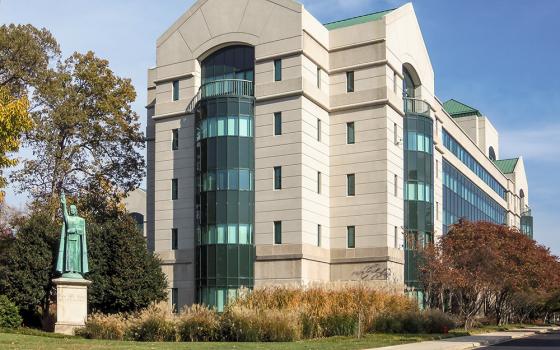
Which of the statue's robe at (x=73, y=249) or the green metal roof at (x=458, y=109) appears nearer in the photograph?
the statue's robe at (x=73, y=249)

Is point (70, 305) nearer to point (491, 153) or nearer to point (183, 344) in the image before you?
point (183, 344)

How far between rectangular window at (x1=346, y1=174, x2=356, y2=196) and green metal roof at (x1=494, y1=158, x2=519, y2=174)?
61188mm

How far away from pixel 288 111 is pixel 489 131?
58815mm

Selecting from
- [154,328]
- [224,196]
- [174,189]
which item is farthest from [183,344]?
[174,189]

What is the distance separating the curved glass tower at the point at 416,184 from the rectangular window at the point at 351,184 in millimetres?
4619

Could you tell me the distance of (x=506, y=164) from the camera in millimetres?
111500

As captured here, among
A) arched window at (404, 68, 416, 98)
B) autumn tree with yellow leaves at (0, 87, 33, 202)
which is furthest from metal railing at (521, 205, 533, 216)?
autumn tree with yellow leaves at (0, 87, 33, 202)

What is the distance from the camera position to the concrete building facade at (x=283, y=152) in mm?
50219

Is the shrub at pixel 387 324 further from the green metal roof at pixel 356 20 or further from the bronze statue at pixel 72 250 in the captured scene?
the green metal roof at pixel 356 20

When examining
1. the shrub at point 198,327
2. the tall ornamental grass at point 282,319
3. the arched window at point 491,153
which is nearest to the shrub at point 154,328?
the tall ornamental grass at point 282,319

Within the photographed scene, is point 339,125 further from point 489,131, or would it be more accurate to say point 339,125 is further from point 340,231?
point 489,131

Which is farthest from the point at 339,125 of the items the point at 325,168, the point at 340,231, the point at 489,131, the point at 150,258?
the point at 489,131

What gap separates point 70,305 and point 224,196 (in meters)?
15.4

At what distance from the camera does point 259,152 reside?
169 feet
